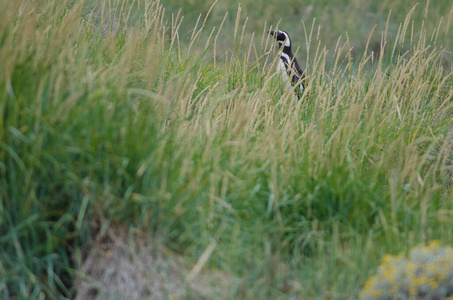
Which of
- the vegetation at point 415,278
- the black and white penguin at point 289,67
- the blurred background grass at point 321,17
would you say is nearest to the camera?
the vegetation at point 415,278

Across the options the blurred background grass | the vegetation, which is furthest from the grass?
the blurred background grass

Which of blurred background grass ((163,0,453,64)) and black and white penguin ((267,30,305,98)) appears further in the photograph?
blurred background grass ((163,0,453,64))

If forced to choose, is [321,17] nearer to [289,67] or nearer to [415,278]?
[289,67]

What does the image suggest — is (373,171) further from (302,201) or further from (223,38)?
(223,38)

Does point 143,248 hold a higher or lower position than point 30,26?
lower

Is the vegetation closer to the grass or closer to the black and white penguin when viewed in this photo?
the grass

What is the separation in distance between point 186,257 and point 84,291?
0.44 metres

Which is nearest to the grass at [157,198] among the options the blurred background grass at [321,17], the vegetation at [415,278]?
the vegetation at [415,278]

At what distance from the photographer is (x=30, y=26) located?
253 cm

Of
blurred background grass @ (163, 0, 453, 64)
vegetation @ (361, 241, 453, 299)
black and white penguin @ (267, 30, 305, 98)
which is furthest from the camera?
blurred background grass @ (163, 0, 453, 64)

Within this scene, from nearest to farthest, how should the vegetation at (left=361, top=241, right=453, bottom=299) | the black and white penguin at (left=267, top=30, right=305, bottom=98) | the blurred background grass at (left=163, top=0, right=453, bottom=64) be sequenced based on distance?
the vegetation at (left=361, top=241, right=453, bottom=299) → the black and white penguin at (left=267, top=30, right=305, bottom=98) → the blurred background grass at (left=163, top=0, right=453, bottom=64)

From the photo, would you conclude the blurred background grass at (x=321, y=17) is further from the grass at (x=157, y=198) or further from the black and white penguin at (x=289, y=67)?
the grass at (x=157, y=198)

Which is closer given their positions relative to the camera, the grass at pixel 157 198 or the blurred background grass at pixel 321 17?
the grass at pixel 157 198

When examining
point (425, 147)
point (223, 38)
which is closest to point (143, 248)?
point (425, 147)
